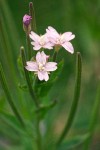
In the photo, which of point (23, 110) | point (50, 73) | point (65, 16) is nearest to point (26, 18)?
point (50, 73)

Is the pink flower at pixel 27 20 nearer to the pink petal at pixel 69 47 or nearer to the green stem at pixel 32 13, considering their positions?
the green stem at pixel 32 13

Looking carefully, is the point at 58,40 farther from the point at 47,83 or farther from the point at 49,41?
the point at 47,83

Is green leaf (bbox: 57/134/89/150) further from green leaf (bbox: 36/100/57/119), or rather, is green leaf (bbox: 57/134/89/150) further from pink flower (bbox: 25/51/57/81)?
pink flower (bbox: 25/51/57/81)

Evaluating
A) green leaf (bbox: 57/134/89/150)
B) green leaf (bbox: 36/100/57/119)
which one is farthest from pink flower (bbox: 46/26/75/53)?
green leaf (bbox: 57/134/89/150)

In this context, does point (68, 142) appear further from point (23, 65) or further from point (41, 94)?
point (23, 65)

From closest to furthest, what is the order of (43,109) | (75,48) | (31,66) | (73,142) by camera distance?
(31,66) < (43,109) < (73,142) < (75,48)

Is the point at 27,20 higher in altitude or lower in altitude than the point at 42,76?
higher

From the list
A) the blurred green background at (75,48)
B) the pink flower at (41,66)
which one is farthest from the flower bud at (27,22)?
the blurred green background at (75,48)

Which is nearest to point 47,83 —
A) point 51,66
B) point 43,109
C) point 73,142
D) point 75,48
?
point 51,66

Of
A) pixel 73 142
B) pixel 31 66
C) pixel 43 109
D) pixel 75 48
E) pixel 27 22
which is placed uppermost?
pixel 27 22
